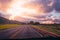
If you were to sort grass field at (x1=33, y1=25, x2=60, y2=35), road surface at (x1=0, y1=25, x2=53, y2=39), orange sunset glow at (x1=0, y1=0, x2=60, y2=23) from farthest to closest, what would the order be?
1. grass field at (x1=33, y1=25, x2=60, y2=35)
2. orange sunset glow at (x1=0, y1=0, x2=60, y2=23)
3. road surface at (x1=0, y1=25, x2=53, y2=39)

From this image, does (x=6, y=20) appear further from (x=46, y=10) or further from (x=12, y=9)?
(x=46, y=10)

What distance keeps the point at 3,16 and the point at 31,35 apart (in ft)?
3.95

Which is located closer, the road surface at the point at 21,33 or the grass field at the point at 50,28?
the road surface at the point at 21,33

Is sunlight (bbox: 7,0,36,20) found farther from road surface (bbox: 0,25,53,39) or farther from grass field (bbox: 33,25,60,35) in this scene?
grass field (bbox: 33,25,60,35)

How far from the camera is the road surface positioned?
8766 millimetres

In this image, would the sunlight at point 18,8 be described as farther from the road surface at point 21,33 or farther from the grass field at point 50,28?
the grass field at point 50,28

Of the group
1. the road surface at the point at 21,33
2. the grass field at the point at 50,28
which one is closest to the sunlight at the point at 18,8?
the road surface at the point at 21,33

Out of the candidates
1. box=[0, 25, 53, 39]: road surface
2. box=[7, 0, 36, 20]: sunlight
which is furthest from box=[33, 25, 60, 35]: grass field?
box=[7, 0, 36, 20]: sunlight

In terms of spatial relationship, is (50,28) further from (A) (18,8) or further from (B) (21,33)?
(A) (18,8)

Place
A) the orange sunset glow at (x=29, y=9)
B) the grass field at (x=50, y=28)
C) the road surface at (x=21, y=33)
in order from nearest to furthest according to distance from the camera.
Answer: the road surface at (x=21, y=33) < the orange sunset glow at (x=29, y=9) < the grass field at (x=50, y=28)

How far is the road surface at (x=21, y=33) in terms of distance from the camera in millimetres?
8766

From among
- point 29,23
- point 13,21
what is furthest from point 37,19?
point 13,21

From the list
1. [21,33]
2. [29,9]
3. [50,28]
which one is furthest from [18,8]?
[50,28]

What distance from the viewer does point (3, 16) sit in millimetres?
8875
